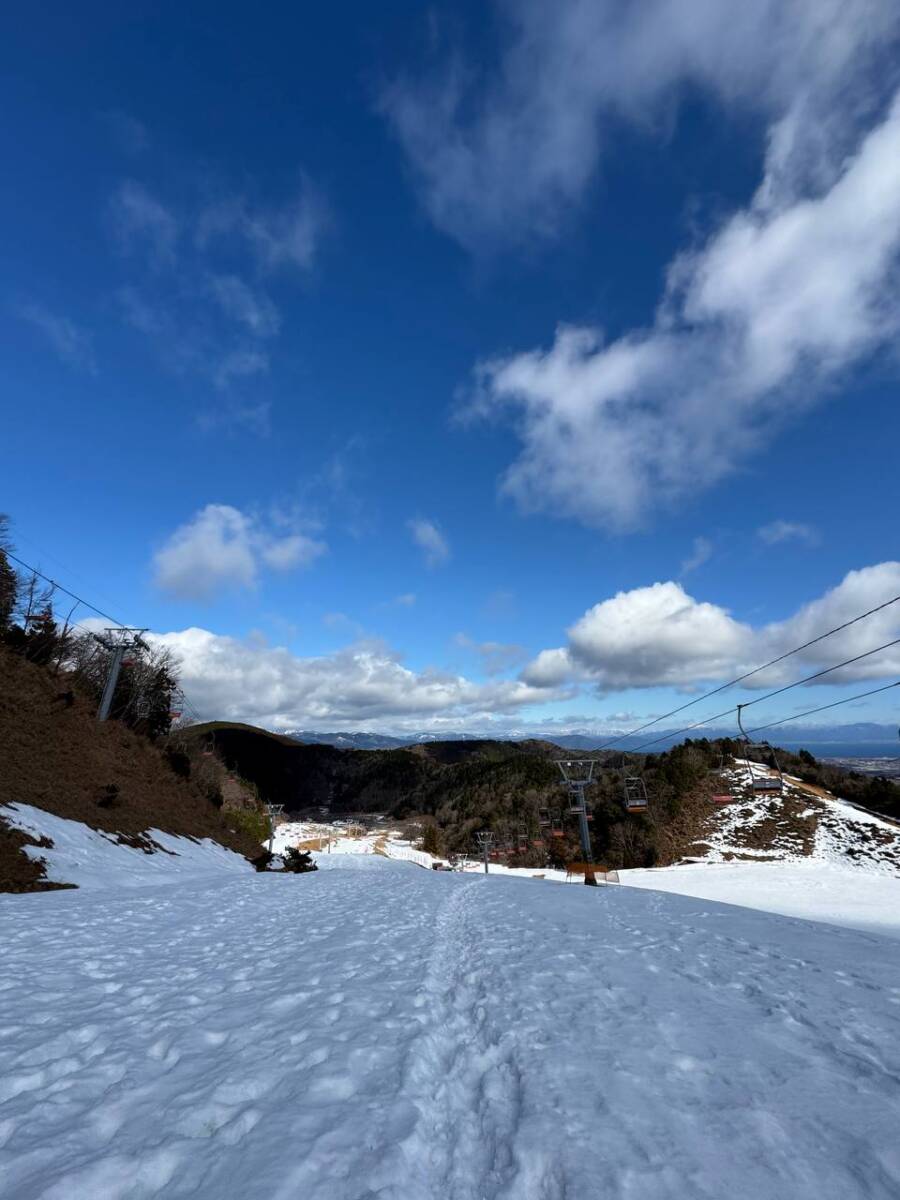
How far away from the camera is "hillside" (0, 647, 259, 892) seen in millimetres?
20344

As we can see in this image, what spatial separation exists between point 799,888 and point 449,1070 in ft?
156

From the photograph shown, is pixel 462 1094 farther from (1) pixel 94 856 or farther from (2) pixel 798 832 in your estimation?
(2) pixel 798 832

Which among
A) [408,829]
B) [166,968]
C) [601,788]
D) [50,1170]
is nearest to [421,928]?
[166,968]

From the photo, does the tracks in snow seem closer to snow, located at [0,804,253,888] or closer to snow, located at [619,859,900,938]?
snow, located at [0,804,253,888]

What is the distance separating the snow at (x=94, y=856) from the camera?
54.5ft

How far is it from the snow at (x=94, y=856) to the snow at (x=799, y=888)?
88.5 feet

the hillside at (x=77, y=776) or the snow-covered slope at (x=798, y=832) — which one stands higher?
the hillside at (x=77, y=776)

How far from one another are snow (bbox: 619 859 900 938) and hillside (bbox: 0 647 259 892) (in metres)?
29.8

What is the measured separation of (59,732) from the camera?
29.5m

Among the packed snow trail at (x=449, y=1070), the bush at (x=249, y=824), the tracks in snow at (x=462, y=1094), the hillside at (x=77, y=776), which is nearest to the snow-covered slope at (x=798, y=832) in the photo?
the bush at (x=249, y=824)

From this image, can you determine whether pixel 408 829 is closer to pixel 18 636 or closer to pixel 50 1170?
pixel 18 636

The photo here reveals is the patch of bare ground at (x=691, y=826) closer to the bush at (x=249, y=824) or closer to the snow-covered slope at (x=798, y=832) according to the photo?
the snow-covered slope at (x=798, y=832)

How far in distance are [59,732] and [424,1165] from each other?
34.7 meters

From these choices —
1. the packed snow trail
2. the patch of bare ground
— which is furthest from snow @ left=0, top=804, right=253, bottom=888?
the patch of bare ground
